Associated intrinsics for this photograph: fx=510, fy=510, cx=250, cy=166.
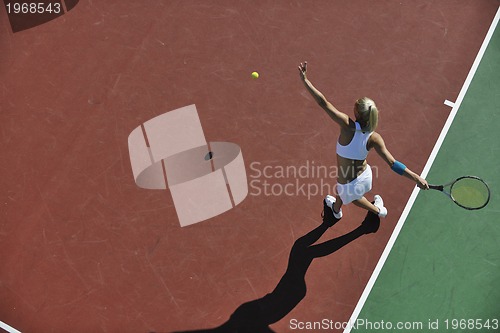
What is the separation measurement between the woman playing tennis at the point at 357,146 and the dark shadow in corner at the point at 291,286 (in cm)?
79

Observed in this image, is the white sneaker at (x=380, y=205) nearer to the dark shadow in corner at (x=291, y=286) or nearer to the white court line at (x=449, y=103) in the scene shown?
the dark shadow in corner at (x=291, y=286)

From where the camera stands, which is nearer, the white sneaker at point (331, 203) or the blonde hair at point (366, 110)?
the blonde hair at point (366, 110)

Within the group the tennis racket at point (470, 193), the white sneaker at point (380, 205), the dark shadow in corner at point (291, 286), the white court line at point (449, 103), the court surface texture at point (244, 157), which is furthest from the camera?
the white court line at point (449, 103)

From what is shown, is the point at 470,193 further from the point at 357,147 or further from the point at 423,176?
the point at 357,147

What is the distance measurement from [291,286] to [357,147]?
2.36 meters

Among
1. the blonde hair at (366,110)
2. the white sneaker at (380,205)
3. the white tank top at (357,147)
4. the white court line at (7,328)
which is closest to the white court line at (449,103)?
the white sneaker at (380,205)

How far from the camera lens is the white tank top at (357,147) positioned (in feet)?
19.1

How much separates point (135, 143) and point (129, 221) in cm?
129

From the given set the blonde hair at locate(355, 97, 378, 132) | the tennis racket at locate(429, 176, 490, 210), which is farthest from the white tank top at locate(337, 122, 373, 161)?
the tennis racket at locate(429, 176, 490, 210)

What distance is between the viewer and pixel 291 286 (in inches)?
281

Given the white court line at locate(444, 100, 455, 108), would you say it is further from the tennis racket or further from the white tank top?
the white tank top

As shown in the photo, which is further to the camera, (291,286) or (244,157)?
(244,157)

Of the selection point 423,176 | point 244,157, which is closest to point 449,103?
point 423,176

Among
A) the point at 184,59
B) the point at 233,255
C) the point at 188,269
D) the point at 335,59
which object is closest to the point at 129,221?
the point at 188,269
